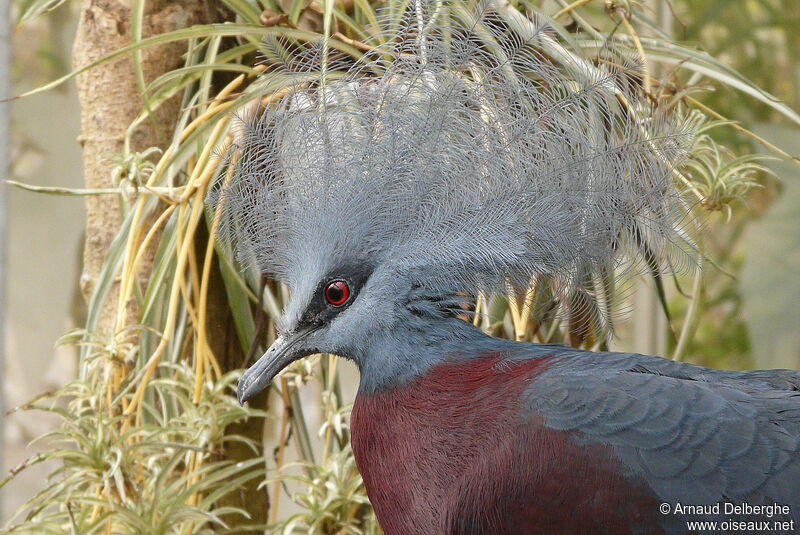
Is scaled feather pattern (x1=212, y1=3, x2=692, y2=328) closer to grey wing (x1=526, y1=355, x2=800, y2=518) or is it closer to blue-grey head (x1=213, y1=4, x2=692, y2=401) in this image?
blue-grey head (x1=213, y1=4, x2=692, y2=401)

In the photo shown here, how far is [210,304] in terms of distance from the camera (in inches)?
48.4

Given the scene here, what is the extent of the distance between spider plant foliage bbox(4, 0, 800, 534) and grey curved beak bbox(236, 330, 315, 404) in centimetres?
15

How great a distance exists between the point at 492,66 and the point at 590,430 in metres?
0.42

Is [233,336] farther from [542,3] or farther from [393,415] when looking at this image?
[542,3]

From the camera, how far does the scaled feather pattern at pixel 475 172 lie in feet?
2.81

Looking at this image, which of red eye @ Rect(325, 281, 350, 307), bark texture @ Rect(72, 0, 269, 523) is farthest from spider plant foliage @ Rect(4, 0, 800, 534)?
red eye @ Rect(325, 281, 350, 307)

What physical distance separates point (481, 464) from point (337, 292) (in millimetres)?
233

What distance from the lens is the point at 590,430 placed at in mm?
773

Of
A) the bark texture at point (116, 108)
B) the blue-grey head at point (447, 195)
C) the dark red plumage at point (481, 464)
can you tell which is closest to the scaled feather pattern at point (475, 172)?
the blue-grey head at point (447, 195)

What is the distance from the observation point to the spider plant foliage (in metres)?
0.97

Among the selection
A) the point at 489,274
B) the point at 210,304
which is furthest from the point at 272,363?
the point at 210,304

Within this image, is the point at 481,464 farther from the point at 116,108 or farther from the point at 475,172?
the point at 116,108

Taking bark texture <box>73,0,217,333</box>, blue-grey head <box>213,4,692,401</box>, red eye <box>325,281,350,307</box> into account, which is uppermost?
bark texture <box>73,0,217,333</box>

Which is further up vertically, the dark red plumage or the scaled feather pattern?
the scaled feather pattern
